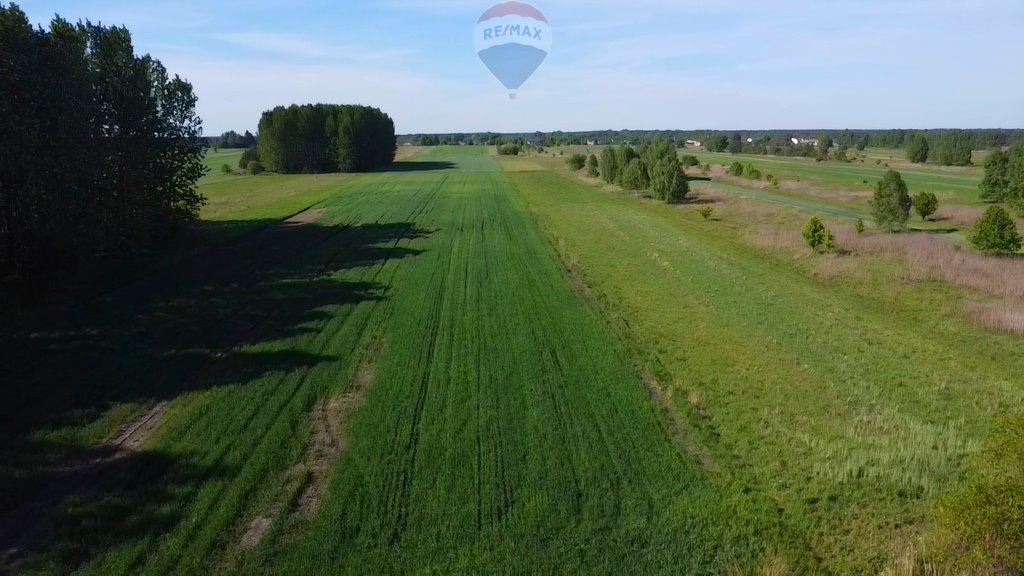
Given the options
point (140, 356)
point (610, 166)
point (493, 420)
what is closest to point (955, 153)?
point (610, 166)

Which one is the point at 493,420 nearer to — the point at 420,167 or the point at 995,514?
the point at 995,514

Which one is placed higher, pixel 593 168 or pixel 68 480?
pixel 593 168

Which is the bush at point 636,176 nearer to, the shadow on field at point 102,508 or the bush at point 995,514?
the bush at point 995,514

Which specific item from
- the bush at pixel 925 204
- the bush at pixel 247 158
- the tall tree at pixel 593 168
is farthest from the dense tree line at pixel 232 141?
the bush at pixel 925 204

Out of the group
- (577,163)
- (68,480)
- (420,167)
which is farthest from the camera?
(420,167)

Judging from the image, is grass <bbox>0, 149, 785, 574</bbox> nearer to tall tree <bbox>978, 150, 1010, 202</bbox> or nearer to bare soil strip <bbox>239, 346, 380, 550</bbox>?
bare soil strip <bbox>239, 346, 380, 550</bbox>

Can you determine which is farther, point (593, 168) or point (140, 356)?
point (593, 168)

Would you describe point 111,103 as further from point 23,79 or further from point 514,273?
point 514,273
